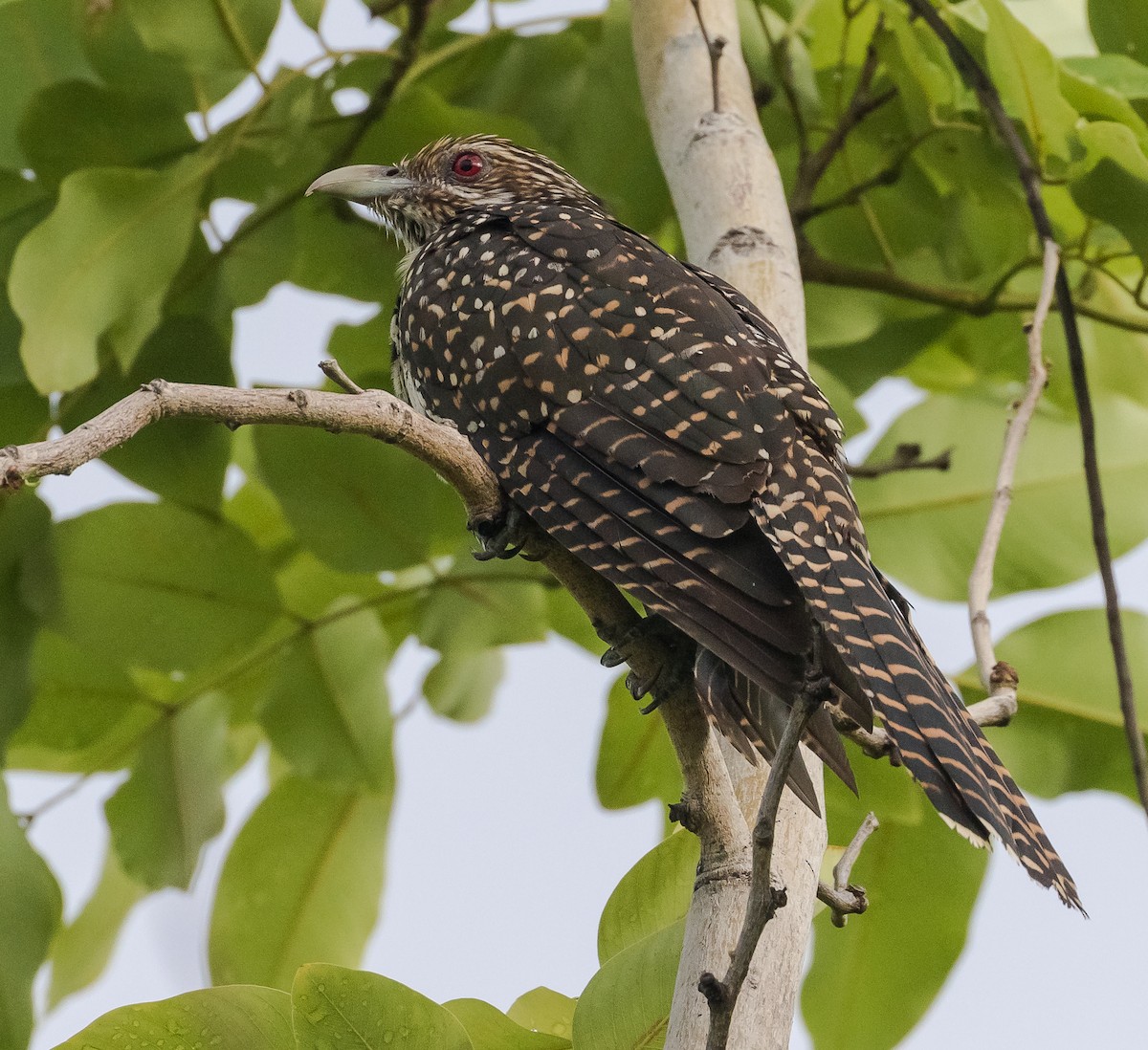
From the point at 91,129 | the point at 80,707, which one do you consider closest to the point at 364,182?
the point at 91,129

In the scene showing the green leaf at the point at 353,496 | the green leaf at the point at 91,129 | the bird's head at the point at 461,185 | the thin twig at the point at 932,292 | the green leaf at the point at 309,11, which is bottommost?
the green leaf at the point at 353,496

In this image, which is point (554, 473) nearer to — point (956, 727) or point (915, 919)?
point (956, 727)

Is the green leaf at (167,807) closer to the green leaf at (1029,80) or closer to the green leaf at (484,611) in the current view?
the green leaf at (484,611)

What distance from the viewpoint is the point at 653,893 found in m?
1.62

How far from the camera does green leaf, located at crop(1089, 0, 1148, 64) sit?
94.8 inches

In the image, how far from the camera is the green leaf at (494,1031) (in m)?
1.54

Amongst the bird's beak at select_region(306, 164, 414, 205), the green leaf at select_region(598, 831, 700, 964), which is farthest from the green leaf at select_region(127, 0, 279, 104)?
the green leaf at select_region(598, 831, 700, 964)

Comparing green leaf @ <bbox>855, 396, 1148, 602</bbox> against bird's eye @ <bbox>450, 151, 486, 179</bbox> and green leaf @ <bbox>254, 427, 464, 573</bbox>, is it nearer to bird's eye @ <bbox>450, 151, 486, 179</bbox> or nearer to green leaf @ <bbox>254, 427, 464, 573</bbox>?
green leaf @ <bbox>254, 427, 464, 573</bbox>

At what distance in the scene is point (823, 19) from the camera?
2.81 metres

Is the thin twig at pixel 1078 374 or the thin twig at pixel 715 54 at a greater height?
the thin twig at pixel 715 54

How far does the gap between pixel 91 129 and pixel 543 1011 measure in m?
1.76

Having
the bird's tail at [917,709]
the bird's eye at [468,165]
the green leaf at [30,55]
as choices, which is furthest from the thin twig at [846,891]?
the green leaf at [30,55]

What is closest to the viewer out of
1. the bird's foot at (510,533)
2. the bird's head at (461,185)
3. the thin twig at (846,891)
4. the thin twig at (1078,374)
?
the thin twig at (846,891)

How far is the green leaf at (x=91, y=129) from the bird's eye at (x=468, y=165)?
564mm
